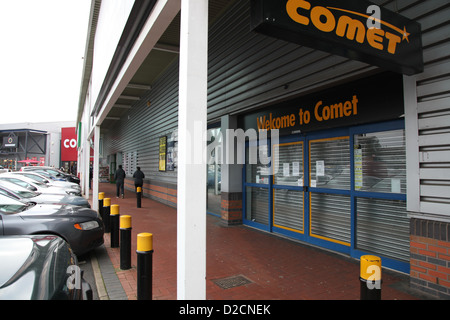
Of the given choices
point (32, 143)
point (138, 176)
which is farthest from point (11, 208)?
point (32, 143)

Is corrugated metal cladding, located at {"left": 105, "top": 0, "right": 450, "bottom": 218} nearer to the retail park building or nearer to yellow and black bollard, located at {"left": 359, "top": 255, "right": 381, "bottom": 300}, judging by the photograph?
the retail park building

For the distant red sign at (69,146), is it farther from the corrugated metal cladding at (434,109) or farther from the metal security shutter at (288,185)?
the corrugated metal cladding at (434,109)

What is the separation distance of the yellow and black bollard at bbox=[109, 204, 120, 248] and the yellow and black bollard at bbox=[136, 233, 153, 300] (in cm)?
290

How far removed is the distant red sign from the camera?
128 ft

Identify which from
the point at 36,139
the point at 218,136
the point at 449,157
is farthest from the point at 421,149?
the point at 36,139

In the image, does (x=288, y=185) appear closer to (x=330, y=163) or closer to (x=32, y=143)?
(x=330, y=163)

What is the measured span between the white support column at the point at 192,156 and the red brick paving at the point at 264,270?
1.81m

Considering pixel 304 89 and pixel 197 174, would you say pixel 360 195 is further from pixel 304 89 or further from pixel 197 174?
pixel 197 174

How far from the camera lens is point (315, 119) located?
571cm

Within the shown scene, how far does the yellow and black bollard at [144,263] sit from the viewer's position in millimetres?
2984

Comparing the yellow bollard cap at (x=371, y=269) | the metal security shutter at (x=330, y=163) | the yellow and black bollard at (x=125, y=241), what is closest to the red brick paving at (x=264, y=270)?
the yellow and black bollard at (x=125, y=241)

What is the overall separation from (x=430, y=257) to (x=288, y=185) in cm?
328

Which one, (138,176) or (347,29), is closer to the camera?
(347,29)

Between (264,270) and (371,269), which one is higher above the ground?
(371,269)
